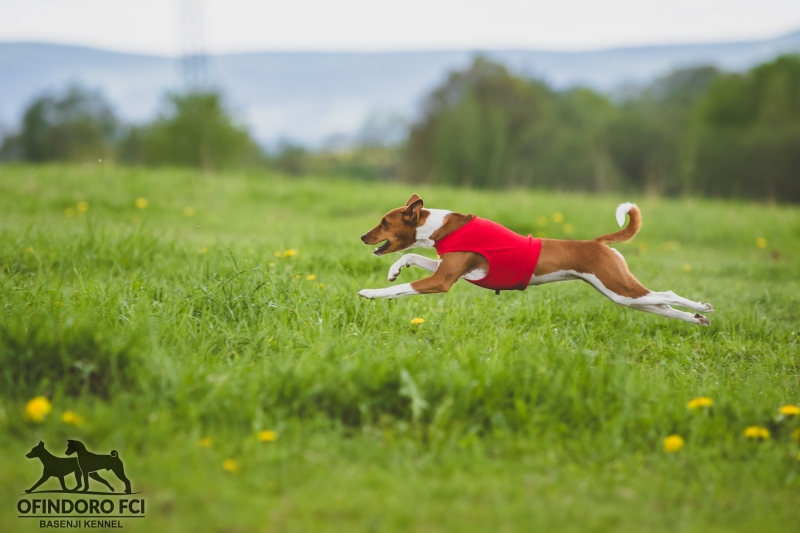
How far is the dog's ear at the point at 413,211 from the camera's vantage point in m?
4.21

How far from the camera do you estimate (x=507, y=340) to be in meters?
4.00

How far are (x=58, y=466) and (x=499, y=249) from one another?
2.62 m

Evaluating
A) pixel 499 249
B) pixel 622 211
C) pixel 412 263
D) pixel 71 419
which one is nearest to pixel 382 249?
pixel 412 263

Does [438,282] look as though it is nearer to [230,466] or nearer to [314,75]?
[230,466]

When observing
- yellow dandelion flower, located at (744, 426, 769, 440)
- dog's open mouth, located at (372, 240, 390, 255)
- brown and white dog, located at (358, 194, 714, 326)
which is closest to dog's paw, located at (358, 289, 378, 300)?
brown and white dog, located at (358, 194, 714, 326)

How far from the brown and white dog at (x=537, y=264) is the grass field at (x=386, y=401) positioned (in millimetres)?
320

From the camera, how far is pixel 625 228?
14.2 ft

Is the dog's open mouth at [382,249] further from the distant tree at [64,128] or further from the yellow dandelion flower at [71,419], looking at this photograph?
the distant tree at [64,128]

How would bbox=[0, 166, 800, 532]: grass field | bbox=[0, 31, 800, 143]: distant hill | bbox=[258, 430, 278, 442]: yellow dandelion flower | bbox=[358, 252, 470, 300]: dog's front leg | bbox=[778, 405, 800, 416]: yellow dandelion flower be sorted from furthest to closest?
bbox=[0, 31, 800, 143]: distant hill → bbox=[358, 252, 470, 300]: dog's front leg → bbox=[778, 405, 800, 416]: yellow dandelion flower → bbox=[258, 430, 278, 442]: yellow dandelion flower → bbox=[0, 166, 800, 532]: grass field

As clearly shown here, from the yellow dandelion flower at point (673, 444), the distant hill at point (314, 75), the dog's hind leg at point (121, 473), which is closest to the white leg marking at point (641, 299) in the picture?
the yellow dandelion flower at point (673, 444)

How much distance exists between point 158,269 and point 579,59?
Answer: 90.7 metres

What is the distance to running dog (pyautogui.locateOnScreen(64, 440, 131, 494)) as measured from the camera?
2555 mm

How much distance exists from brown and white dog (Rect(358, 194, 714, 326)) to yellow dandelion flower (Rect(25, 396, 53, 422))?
1929mm

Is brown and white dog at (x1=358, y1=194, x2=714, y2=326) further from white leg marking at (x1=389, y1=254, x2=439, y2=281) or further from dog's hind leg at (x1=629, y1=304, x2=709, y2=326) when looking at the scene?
white leg marking at (x1=389, y1=254, x2=439, y2=281)
